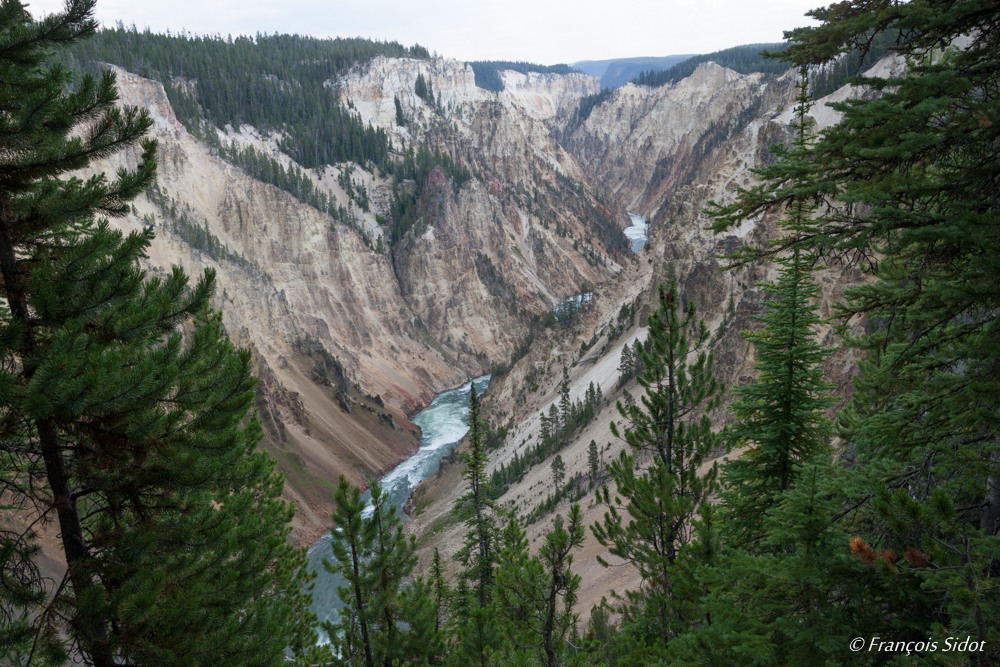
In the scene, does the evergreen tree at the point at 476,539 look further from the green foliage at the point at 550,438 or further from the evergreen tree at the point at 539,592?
the green foliage at the point at 550,438

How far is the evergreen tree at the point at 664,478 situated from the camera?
10312mm

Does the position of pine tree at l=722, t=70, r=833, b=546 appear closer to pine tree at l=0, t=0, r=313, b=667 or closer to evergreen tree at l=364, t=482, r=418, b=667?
evergreen tree at l=364, t=482, r=418, b=667

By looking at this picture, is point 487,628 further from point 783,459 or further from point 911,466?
point 911,466

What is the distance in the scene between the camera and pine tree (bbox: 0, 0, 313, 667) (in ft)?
18.8

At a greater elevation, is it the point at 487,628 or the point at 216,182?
the point at 216,182

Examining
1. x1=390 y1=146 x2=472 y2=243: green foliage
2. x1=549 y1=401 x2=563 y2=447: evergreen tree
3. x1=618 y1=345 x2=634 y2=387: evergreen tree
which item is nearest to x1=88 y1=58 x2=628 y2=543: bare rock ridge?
x1=390 y1=146 x2=472 y2=243: green foliage

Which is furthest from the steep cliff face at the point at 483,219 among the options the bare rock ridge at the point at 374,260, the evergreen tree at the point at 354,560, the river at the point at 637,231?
the evergreen tree at the point at 354,560

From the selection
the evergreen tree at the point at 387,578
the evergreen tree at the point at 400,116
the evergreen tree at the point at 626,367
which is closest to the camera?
the evergreen tree at the point at 387,578

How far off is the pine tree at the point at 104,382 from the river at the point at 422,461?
32.7 m

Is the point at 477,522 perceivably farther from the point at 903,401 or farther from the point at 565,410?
the point at 565,410

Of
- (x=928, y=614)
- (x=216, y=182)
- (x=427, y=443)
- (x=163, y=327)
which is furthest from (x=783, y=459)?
(x=216, y=182)

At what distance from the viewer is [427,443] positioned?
74750 mm

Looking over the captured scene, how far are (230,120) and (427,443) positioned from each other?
73.3 m

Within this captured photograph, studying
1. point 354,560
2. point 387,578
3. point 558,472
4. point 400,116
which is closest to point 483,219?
point 400,116
